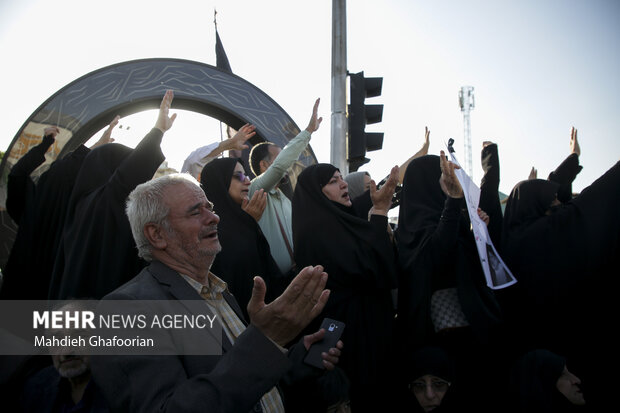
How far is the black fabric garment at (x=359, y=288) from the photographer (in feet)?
9.59

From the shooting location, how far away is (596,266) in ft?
9.73

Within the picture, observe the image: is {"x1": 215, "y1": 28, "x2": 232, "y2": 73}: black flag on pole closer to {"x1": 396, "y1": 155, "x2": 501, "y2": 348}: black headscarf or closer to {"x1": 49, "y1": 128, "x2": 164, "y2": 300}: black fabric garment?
{"x1": 49, "y1": 128, "x2": 164, "y2": 300}: black fabric garment

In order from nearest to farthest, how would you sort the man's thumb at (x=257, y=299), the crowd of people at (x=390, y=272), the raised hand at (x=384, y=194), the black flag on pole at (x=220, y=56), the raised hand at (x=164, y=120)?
the man's thumb at (x=257, y=299), the crowd of people at (x=390, y=272), the raised hand at (x=164, y=120), the raised hand at (x=384, y=194), the black flag on pole at (x=220, y=56)

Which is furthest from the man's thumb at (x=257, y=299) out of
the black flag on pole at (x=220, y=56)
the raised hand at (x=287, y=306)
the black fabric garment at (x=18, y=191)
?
the black flag on pole at (x=220, y=56)

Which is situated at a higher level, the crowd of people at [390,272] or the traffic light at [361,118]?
the traffic light at [361,118]

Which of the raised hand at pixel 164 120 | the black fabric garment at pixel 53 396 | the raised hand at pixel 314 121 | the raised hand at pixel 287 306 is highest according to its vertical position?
the raised hand at pixel 314 121

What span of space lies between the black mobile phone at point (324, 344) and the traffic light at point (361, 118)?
3.75 m

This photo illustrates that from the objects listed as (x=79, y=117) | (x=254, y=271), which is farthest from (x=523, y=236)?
(x=79, y=117)

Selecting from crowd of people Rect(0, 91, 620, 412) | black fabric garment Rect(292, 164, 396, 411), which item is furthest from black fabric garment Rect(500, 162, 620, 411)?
black fabric garment Rect(292, 164, 396, 411)

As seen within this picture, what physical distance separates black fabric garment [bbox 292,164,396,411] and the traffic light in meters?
2.46

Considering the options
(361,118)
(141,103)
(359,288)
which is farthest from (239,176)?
(361,118)

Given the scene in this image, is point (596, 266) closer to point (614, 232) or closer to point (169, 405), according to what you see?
point (614, 232)

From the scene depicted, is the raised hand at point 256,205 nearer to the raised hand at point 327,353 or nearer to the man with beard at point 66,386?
the man with beard at point 66,386

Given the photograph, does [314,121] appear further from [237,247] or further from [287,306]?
[287,306]
